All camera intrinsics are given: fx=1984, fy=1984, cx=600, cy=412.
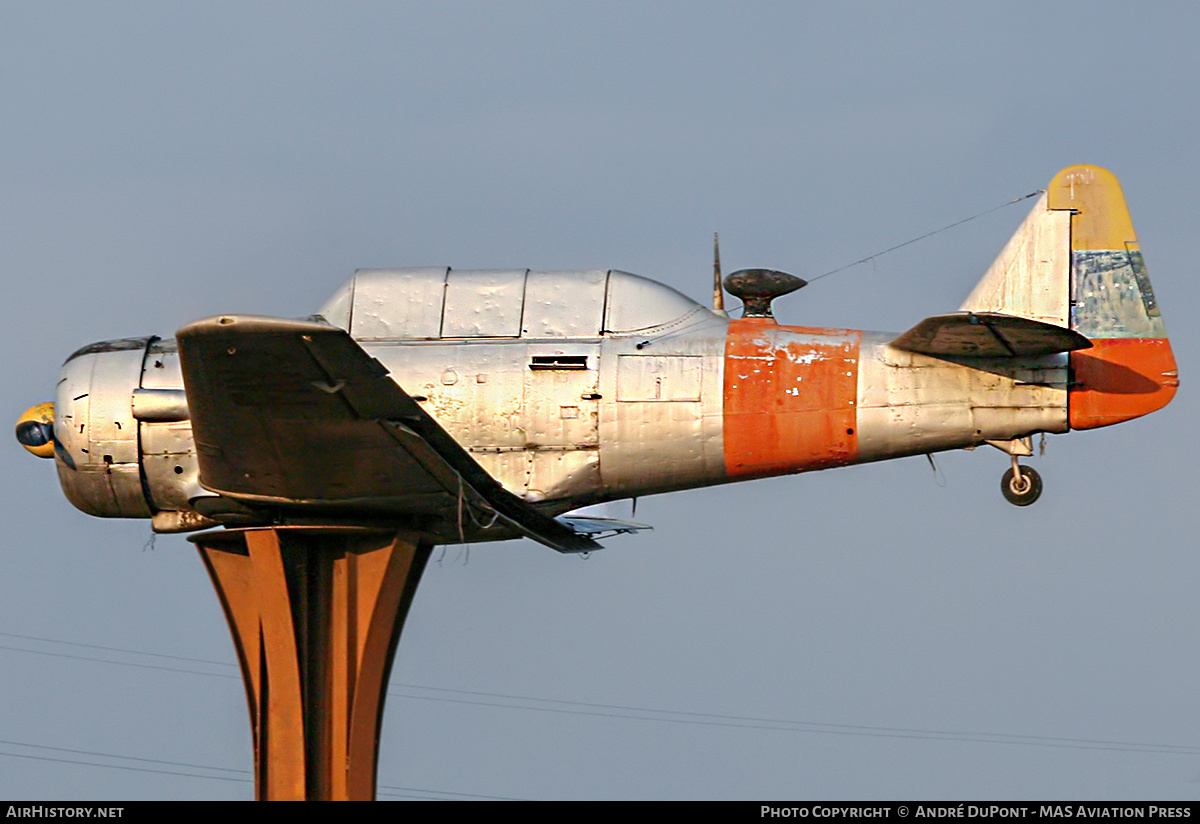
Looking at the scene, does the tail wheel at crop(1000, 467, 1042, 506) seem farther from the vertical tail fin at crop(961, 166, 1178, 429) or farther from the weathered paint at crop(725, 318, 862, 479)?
the weathered paint at crop(725, 318, 862, 479)

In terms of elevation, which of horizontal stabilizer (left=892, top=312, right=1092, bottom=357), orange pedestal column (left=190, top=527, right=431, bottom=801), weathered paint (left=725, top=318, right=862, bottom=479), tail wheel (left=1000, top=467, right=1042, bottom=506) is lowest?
orange pedestal column (left=190, top=527, right=431, bottom=801)

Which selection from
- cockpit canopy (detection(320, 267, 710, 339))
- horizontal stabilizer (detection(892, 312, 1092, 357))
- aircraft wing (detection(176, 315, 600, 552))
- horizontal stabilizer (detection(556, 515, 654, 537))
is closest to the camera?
aircraft wing (detection(176, 315, 600, 552))

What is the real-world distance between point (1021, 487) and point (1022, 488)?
1 centimetres

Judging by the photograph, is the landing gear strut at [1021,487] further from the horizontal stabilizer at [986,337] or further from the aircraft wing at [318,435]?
the aircraft wing at [318,435]

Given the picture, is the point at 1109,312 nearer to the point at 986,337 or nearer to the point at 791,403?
the point at 986,337

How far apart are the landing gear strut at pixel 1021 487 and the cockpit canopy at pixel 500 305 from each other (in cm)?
365

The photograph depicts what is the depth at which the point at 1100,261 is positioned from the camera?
20.8m

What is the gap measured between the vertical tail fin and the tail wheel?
27.3 inches

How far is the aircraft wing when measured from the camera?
17.4 meters

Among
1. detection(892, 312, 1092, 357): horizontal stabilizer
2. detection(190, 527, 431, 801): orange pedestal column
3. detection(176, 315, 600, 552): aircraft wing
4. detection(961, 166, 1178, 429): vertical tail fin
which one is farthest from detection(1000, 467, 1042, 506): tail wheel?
detection(190, 527, 431, 801): orange pedestal column

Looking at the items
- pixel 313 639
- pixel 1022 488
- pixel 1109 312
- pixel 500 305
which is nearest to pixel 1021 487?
pixel 1022 488

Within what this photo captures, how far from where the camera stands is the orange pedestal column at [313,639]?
66.7 ft

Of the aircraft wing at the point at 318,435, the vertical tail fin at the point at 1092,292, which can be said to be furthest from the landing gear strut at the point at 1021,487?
the aircraft wing at the point at 318,435
